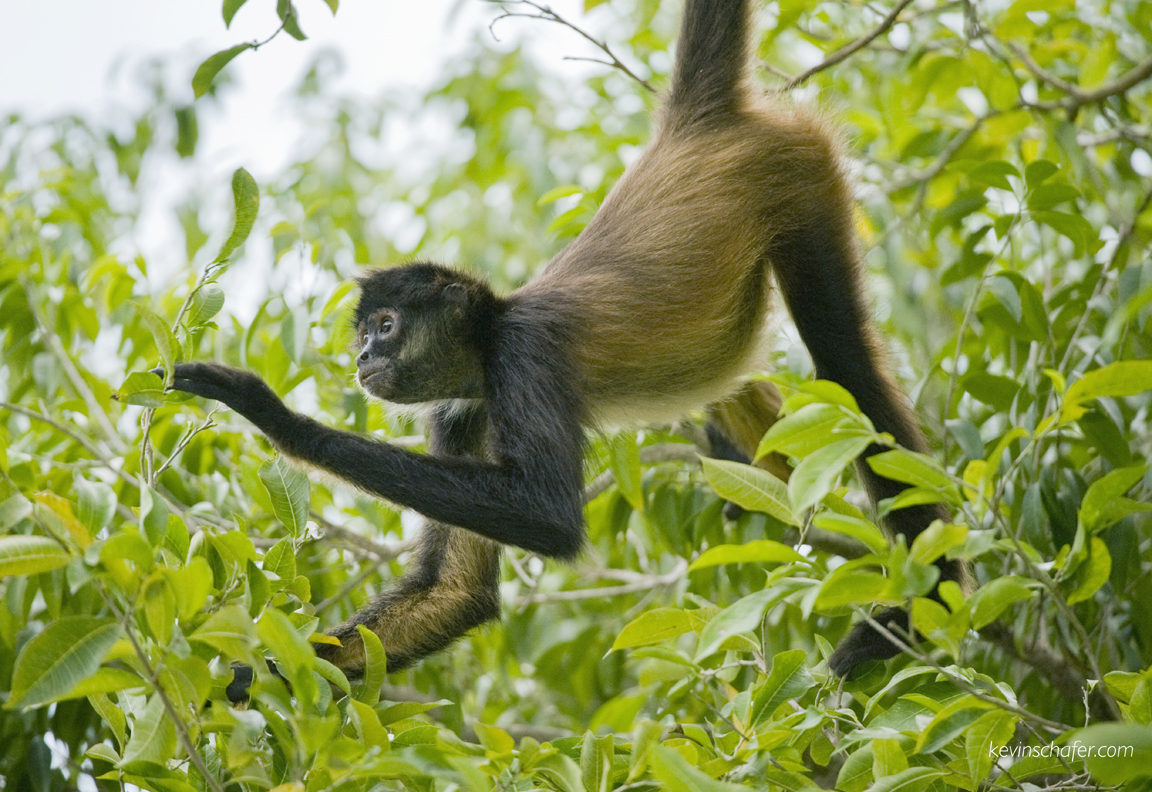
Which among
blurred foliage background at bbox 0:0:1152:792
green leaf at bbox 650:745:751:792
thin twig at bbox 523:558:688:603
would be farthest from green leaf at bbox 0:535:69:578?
thin twig at bbox 523:558:688:603

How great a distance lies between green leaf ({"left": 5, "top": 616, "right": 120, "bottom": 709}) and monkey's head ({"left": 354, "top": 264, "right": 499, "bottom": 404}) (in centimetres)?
235

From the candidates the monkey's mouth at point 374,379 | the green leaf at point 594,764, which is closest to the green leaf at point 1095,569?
the green leaf at point 594,764

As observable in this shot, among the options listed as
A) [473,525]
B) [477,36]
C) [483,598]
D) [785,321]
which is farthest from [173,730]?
[477,36]

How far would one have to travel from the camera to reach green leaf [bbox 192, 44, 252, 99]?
298cm

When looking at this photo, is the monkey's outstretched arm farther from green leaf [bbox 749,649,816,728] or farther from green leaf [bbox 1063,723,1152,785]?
green leaf [bbox 1063,723,1152,785]

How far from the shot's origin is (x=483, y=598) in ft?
13.2

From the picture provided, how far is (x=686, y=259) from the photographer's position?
407 cm

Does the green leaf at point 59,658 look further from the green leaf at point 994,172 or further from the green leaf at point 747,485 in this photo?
the green leaf at point 994,172

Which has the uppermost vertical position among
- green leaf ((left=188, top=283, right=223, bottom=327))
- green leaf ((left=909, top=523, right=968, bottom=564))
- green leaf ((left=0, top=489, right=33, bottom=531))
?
green leaf ((left=188, top=283, right=223, bottom=327))

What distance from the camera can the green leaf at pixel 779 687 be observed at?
2213 mm

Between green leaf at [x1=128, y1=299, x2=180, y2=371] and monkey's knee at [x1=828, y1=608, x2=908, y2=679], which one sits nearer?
green leaf at [x1=128, y1=299, x2=180, y2=371]

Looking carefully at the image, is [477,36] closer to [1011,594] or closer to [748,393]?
[748,393]

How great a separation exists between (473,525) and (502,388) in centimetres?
61

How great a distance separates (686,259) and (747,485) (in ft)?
7.06
